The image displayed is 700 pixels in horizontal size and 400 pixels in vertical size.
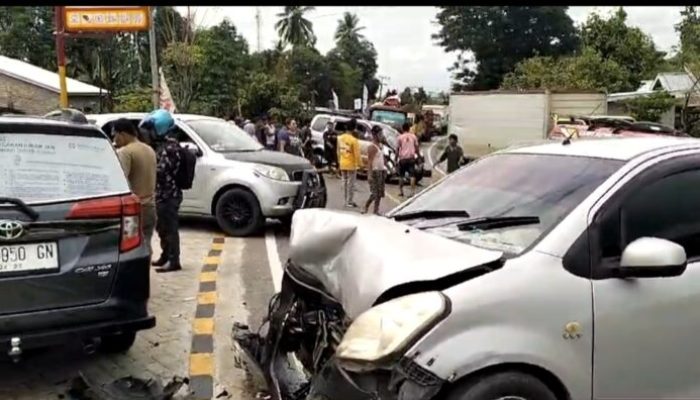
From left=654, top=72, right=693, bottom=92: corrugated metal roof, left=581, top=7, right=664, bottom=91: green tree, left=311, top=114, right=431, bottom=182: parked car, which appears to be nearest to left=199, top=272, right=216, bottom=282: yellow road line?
left=311, top=114, right=431, bottom=182: parked car

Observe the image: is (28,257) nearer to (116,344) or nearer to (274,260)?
(116,344)

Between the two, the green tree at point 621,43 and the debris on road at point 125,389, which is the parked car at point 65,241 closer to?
the debris on road at point 125,389

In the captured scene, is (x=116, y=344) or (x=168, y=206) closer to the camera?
(x=116, y=344)

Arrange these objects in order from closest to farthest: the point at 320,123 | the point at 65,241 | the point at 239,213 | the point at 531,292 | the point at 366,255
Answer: the point at 531,292, the point at 366,255, the point at 65,241, the point at 239,213, the point at 320,123

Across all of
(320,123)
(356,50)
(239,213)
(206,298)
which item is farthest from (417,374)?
(356,50)

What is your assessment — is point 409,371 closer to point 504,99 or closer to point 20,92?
point 504,99

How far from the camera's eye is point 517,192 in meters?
3.75

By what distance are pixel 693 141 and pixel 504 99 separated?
849 inches

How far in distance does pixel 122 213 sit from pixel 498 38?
6050 centimetres

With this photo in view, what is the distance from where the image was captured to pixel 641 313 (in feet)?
10.3

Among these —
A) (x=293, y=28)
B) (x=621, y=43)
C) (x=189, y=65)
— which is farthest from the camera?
(x=293, y=28)

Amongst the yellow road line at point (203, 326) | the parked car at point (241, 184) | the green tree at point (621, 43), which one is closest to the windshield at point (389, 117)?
the green tree at point (621, 43)

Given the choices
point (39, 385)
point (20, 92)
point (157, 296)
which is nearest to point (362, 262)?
point (39, 385)

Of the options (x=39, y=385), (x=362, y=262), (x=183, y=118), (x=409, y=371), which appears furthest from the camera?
(x=183, y=118)
